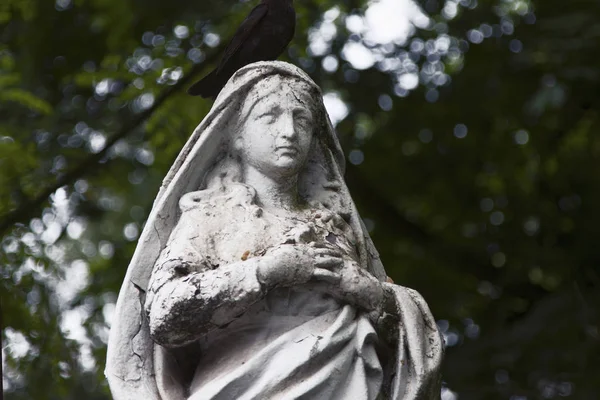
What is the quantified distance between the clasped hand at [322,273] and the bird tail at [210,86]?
155cm

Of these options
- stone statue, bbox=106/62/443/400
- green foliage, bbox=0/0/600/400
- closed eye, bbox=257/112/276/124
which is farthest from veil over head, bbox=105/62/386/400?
green foliage, bbox=0/0/600/400

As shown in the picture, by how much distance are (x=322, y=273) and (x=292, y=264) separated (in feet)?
0.40

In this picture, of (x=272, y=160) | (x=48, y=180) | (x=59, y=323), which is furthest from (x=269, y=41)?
(x=59, y=323)

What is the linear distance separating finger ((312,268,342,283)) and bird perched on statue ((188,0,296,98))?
167 cm

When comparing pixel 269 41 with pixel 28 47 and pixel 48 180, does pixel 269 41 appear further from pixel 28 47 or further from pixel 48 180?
pixel 28 47

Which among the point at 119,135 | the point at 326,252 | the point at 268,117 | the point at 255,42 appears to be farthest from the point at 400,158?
the point at 326,252

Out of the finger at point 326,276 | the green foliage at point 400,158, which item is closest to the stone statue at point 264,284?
the finger at point 326,276

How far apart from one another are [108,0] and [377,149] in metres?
2.13

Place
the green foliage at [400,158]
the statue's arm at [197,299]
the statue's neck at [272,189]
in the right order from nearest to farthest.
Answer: the statue's arm at [197,299] → the statue's neck at [272,189] → the green foliage at [400,158]

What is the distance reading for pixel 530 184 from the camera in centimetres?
959

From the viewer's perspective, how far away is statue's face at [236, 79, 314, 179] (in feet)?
16.6

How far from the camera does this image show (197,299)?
178 inches

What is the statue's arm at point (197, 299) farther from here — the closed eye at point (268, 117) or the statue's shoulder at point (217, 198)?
the closed eye at point (268, 117)

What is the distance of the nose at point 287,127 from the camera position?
5.05 meters
